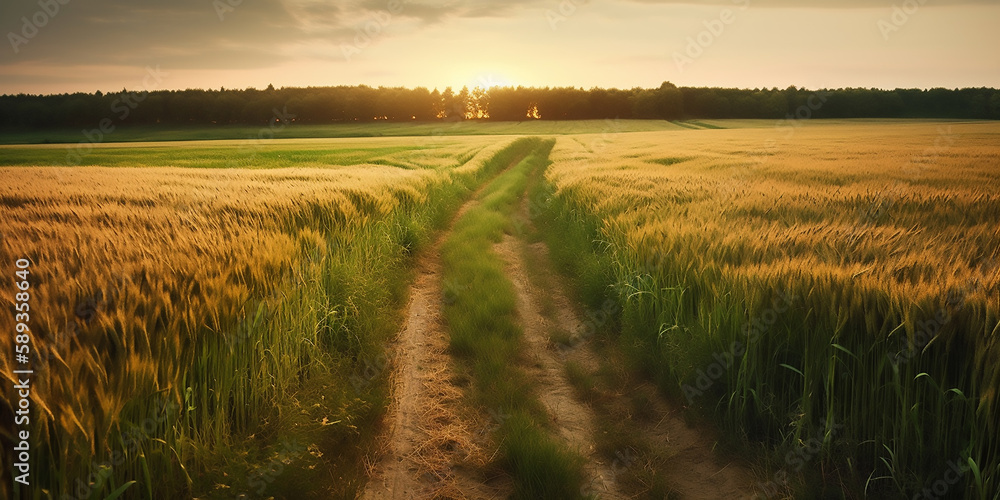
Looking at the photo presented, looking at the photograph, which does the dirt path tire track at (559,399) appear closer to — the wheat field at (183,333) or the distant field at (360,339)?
the distant field at (360,339)

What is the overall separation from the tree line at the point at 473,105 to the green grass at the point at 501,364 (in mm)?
83271

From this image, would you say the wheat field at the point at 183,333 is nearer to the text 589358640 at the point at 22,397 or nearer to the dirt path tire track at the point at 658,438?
the text 589358640 at the point at 22,397

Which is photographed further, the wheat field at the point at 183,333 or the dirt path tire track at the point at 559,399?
the dirt path tire track at the point at 559,399

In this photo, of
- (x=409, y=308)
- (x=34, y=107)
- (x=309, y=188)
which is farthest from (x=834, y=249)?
(x=34, y=107)

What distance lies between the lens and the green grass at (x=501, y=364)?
2.91 m

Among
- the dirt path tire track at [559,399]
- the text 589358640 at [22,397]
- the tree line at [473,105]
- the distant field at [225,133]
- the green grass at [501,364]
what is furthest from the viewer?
the tree line at [473,105]

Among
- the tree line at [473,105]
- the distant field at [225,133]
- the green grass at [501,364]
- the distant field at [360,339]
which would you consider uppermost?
the tree line at [473,105]

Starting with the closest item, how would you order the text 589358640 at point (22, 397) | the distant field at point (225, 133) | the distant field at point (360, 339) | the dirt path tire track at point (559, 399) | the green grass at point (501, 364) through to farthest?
the text 589358640 at point (22, 397) → the distant field at point (360, 339) → the green grass at point (501, 364) → the dirt path tire track at point (559, 399) → the distant field at point (225, 133)

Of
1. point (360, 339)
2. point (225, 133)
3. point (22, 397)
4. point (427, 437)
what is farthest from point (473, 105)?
point (22, 397)

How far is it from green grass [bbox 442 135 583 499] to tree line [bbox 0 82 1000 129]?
3278 inches

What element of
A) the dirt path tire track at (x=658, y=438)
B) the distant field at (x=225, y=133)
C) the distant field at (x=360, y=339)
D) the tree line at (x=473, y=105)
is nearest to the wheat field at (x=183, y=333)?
the distant field at (x=360, y=339)

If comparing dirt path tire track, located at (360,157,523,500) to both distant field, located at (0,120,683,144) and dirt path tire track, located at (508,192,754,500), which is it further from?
distant field, located at (0,120,683,144)

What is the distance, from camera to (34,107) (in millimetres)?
67188

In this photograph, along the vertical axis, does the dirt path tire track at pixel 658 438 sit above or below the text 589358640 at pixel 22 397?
below
